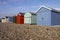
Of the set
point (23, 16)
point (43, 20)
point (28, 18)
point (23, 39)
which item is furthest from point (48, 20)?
point (23, 39)

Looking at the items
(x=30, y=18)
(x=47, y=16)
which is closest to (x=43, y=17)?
(x=47, y=16)

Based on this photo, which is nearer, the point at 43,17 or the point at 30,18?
the point at 43,17

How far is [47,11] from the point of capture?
26562mm

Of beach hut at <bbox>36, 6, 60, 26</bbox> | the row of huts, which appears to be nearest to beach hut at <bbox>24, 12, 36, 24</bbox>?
the row of huts

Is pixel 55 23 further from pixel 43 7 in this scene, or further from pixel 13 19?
pixel 13 19

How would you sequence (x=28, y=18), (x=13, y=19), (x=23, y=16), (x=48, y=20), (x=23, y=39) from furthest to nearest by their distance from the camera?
(x=13, y=19), (x=23, y=16), (x=28, y=18), (x=48, y=20), (x=23, y=39)

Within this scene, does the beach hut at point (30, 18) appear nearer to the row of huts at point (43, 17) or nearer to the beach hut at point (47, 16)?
the row of huts at point (43, 17)

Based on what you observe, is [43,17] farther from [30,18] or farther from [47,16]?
[30,18]

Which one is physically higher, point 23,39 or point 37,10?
point 37,10

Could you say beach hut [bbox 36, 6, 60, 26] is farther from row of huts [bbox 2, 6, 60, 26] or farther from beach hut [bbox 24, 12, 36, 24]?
beach hut [bbox 24, 12, 36, 24]

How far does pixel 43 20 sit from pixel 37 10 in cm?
282

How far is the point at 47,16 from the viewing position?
26359 millimetres

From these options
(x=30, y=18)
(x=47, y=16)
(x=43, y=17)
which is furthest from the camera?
(x=30, y=18)

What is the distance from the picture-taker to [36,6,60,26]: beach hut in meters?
26.0
